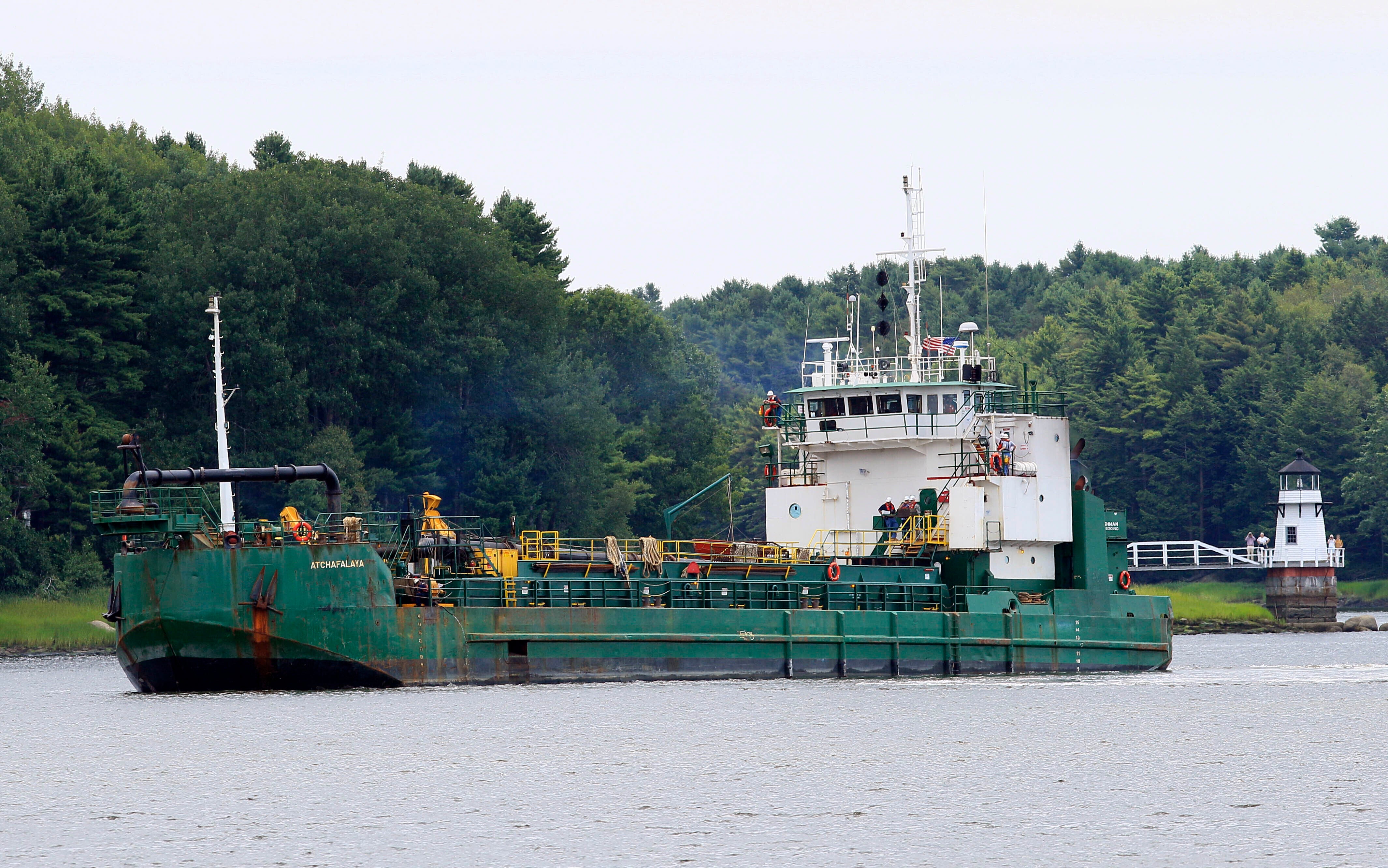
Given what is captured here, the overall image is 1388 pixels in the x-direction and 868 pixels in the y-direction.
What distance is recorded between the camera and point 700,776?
1079 inches

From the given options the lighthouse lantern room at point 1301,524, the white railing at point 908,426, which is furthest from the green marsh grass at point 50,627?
the lighthouse lantern room at point 1301,524

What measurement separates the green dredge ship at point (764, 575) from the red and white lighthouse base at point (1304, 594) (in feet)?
108

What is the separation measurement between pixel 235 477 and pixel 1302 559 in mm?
54607

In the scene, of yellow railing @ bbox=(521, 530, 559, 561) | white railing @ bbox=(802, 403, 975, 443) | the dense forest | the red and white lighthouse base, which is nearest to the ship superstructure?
white railing @ bbox=(802, 403, 975, 443)

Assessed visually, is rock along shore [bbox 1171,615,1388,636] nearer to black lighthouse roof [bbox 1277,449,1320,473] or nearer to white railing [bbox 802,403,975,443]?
black lighthouse roof [bbox 1277,449,1320,473]

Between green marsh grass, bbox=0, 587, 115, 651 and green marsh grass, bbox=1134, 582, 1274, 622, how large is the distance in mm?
33928

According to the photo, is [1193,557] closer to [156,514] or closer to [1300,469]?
[1300,469]

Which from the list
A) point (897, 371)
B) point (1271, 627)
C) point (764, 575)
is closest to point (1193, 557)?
point (1271, 627)

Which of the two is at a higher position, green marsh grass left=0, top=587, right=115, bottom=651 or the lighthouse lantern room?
the lighthouse lantern room

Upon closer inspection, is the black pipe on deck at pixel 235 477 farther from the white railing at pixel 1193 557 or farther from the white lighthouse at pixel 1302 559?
the white lighthouse at pixel 1302 559

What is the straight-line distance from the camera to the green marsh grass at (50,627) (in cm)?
5738

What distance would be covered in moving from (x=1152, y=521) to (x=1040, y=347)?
83.6 feet

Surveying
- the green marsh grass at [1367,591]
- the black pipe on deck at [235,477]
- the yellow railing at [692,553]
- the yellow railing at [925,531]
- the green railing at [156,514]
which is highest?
the black pipe on deck at [235,477]

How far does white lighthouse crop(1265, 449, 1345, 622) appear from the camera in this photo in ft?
255
